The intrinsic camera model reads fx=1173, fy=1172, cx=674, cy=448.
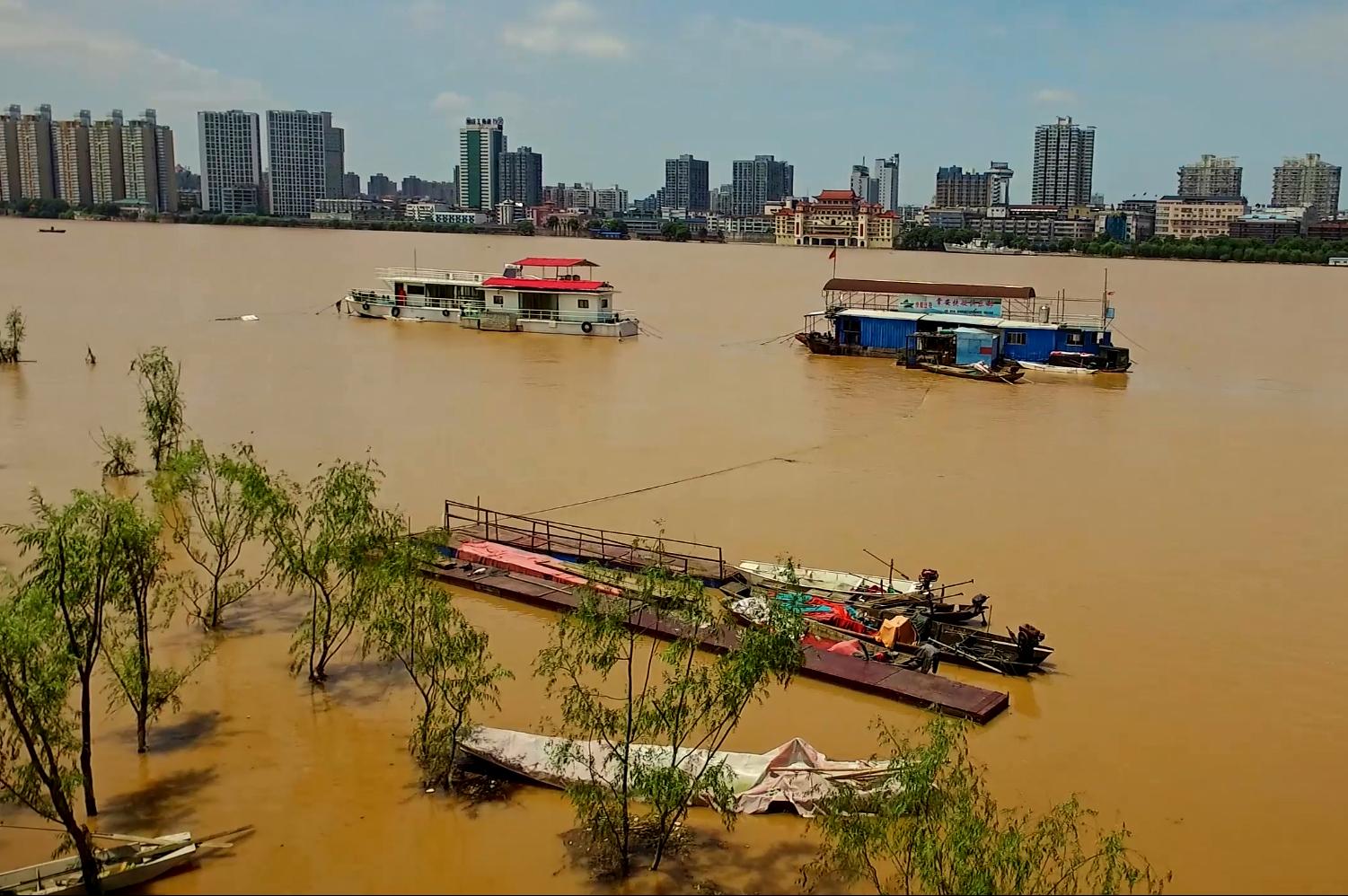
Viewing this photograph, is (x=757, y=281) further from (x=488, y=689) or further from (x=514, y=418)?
(x=488, y=689)

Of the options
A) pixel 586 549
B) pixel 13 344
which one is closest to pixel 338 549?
pixel 586 549

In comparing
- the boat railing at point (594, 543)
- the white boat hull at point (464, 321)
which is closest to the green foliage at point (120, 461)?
the boat railing at point (594, 543)

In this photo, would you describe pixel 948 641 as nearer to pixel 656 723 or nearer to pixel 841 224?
pixel 656 723

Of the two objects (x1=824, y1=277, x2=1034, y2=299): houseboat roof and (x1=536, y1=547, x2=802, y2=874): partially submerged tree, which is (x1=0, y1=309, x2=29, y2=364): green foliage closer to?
(x1=824, y1=277, x2=1034, y2=299): houseboat roof

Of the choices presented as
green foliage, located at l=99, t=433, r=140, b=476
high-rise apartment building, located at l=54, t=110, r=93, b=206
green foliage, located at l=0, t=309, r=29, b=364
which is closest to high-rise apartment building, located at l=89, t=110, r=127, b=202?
high-rise apartment building, located at l=54, t=110, r=93, b=206

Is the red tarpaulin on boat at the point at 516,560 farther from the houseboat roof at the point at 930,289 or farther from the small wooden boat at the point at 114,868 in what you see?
the houseboat roof at the point at 930,289

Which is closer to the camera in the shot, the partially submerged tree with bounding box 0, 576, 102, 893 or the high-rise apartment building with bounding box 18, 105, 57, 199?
the partially submerged tree with bounding box 0, 576, 102, 893
